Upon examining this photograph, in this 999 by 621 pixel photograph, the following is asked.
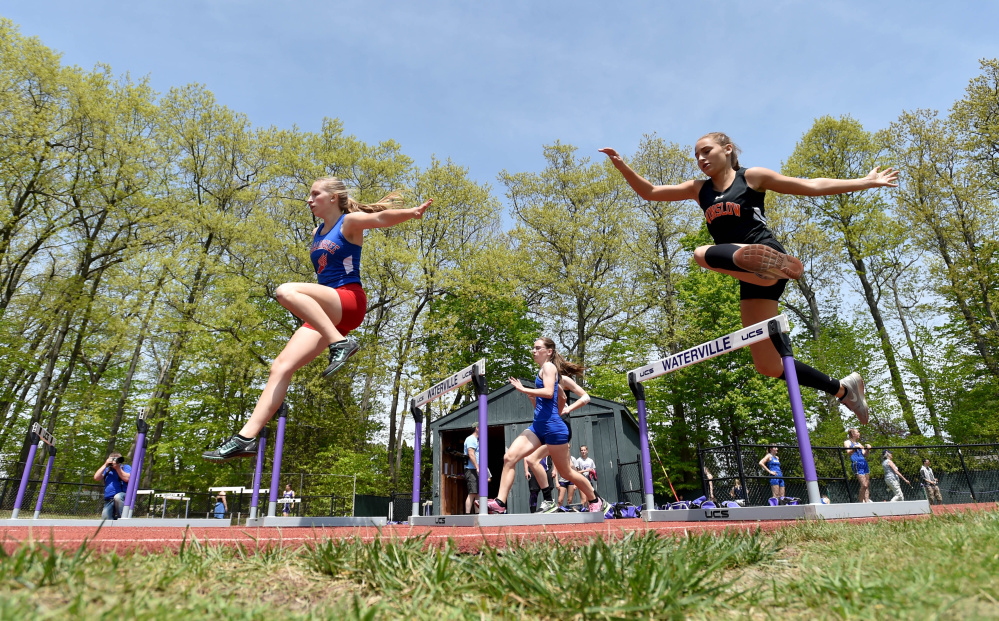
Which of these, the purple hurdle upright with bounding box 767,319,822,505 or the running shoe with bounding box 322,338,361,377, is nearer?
the running shoe with bounding box 322,338,361,377

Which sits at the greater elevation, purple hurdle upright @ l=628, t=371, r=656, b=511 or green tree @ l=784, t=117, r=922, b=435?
green tree @ l=784, t=117, r=922, b=435

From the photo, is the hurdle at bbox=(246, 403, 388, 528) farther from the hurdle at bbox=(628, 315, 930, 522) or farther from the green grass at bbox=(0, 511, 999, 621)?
the green grass at bbox=(0, 511, 999, 621)

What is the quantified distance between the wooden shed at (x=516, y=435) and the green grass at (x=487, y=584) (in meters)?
13.3

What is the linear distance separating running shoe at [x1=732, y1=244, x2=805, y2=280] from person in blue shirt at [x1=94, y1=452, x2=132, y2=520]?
34.8ft

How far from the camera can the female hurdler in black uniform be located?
359 cm

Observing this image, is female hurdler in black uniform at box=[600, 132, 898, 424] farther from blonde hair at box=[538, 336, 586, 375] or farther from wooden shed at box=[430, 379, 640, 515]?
wooden shed at box=[430, 379, 640, 515]

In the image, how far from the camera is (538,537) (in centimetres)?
226

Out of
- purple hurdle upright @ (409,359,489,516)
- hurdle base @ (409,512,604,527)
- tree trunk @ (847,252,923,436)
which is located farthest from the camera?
tree trunk @ (847,252,923,436)

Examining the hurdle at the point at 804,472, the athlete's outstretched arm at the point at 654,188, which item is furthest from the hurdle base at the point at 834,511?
the athlete's outstretched arm at the point at 654,188

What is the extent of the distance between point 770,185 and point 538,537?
9.83 feet

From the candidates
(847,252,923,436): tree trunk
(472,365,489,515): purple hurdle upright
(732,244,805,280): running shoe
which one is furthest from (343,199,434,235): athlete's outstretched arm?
(847,252,923,436): tree trunk

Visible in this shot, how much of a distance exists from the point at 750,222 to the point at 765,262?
1.35 feet

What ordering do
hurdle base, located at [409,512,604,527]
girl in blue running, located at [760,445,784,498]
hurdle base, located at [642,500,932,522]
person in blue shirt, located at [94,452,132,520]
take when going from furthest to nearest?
girl in blue running, located at [760,445,784,498], person in blue shirt, located at [94,452,132,520], hurdle base, located at [409,512,604,527], hurdle base, located at [642,500,932,522]

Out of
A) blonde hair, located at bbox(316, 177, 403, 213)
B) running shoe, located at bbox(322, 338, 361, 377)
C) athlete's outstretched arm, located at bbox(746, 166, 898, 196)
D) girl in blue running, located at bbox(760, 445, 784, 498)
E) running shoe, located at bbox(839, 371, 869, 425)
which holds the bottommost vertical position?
girl in blue running, located at bbox(760, 445, 784, 498)
